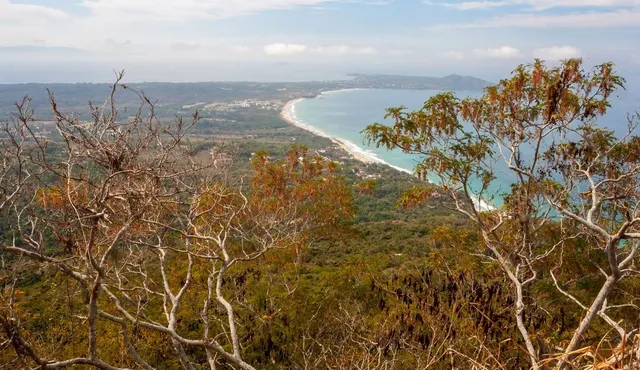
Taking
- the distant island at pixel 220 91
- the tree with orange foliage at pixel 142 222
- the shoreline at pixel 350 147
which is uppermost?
the distant island at pixel 220 91

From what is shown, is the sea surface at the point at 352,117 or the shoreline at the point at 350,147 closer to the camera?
the shoreline at the point at 350,147

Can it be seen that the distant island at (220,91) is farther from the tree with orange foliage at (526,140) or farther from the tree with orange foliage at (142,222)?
the tree with orange foliage at (526,140)

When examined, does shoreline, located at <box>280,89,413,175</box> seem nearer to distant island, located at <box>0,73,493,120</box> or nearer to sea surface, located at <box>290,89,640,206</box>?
sea surface, located at <box>290,89,640,206</box>

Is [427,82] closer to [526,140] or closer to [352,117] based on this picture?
[352,117]

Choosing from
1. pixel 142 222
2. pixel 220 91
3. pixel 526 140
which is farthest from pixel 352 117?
pixel 142 222

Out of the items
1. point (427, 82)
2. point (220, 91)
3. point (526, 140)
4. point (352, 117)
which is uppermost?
point (427, 82)

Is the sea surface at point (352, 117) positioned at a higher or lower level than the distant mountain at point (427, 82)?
lower

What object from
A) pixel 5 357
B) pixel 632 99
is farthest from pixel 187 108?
pixel 5 357

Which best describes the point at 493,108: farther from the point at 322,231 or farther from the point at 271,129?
the point at 271,129

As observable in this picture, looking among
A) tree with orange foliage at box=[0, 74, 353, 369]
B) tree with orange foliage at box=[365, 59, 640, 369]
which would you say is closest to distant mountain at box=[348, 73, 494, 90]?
tree with orange foliage at box=[0, 74, 353, 369]

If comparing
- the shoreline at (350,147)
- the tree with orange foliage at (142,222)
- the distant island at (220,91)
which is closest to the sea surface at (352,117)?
the shoreline at (350,147)
